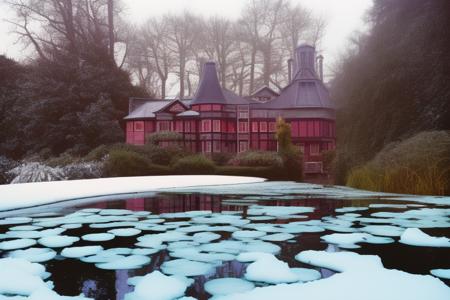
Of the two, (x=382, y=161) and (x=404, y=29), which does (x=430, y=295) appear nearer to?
(x=382, y=161)

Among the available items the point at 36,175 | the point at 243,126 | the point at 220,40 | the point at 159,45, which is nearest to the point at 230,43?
the point at 220,40

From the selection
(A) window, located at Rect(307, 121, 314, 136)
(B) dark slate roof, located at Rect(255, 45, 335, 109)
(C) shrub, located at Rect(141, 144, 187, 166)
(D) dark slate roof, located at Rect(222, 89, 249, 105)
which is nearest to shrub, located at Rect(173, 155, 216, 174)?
(C) shrub, located at Rect(141, 144, 187, 166)

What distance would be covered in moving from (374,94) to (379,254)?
8542 mm

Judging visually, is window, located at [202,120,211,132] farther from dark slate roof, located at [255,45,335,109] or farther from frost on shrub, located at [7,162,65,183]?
frost on shrub, located at [7,162,65,183]

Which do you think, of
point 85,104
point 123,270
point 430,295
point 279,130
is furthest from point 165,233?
point 85,104

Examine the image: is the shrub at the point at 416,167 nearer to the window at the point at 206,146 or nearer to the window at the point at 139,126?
the window at the point at 206,146

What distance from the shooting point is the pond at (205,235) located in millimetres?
3297

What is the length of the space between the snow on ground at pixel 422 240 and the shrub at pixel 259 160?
15.5m

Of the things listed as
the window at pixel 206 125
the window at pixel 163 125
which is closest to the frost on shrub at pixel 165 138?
the window at pixel 206 125

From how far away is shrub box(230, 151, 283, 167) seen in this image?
20.2 meters

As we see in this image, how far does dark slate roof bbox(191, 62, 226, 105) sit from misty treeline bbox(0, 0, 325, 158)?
5327 millimetres

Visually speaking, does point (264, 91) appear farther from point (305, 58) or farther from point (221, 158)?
point (221, 158)

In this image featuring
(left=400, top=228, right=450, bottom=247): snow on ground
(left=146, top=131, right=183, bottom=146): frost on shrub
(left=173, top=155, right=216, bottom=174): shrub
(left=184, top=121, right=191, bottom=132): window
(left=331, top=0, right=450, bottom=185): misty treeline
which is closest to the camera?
(left=400, top=228, right=450, bottom=247): snow on ground

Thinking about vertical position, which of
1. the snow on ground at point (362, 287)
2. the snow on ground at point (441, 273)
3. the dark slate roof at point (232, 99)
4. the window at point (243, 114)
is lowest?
the snow on ground at point (362, 287)
